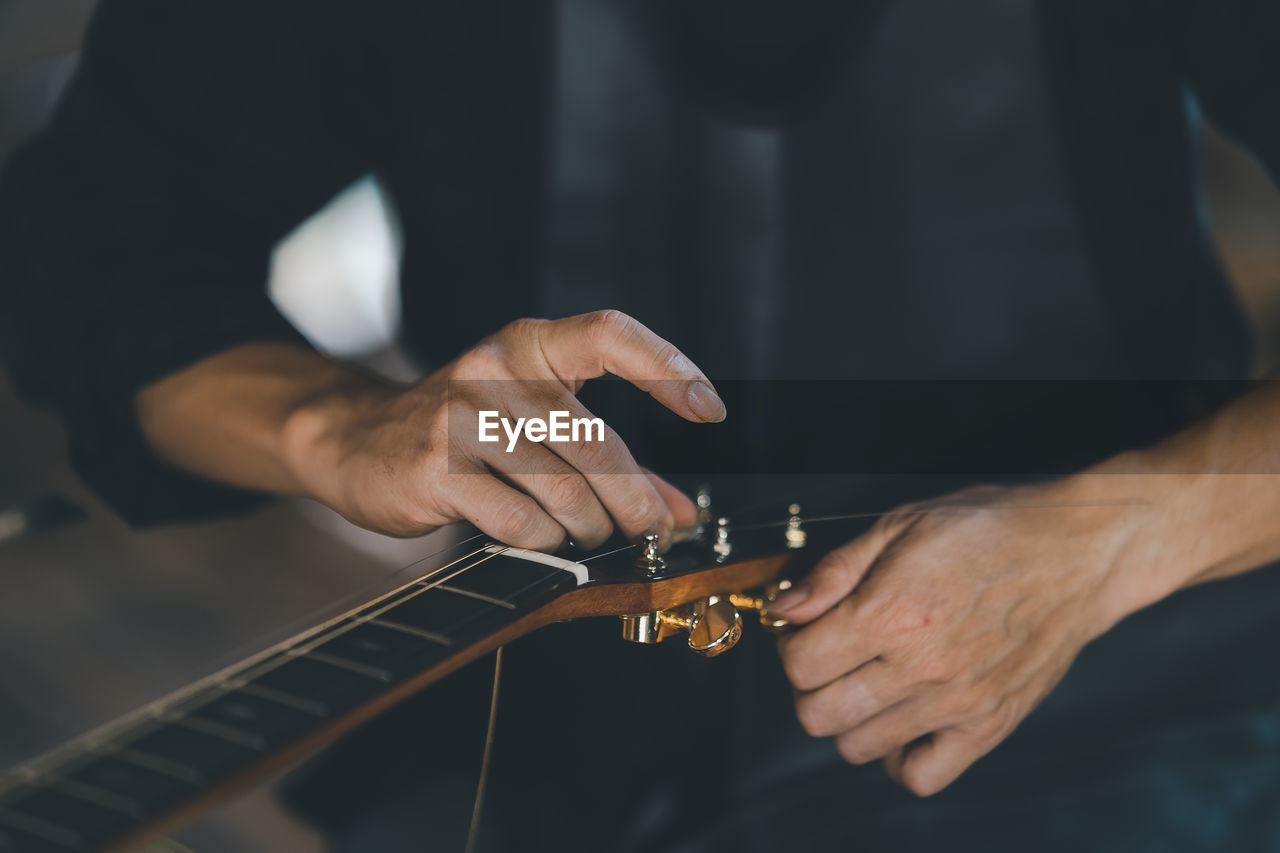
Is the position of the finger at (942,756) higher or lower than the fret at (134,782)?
lower

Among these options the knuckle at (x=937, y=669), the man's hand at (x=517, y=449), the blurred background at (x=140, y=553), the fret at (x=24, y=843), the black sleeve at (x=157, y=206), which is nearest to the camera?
the fret at (x=24, y=843)

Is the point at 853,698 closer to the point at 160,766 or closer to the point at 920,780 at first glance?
the point at 920,780

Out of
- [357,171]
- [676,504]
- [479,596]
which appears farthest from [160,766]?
[357,171]

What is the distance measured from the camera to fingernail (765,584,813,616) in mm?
377

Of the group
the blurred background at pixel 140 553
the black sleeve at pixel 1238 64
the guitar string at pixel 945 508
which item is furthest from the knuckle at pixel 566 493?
the black sleeve at pixel 1238 64

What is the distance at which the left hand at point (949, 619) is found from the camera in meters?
0.38

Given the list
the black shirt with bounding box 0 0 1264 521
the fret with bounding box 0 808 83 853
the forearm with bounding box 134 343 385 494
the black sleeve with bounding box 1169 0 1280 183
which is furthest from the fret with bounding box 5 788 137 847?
the black sleeve with bounding box 1169 0 1280 183

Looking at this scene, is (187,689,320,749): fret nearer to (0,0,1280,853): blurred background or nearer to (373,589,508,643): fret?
(373,589,508,643): fret

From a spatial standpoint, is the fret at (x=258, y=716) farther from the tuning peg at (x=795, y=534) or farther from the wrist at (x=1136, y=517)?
the wrist at (x=1136, y=517)

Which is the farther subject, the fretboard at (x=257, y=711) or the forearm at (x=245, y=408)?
the forearm at (x=245, y=408)

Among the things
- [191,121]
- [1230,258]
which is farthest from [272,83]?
[1230,258]

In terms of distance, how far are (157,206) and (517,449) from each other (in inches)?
16.5

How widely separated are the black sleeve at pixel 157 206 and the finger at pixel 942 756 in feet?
1.43

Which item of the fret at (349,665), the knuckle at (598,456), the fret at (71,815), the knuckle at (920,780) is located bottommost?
the knuckle at (920,780)
